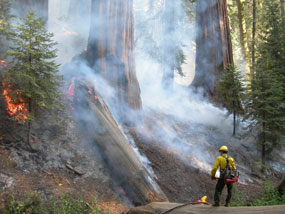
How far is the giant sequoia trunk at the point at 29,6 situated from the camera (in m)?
9.60

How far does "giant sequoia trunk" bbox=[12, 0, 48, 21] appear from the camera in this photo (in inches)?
378

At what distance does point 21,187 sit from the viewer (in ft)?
16.5

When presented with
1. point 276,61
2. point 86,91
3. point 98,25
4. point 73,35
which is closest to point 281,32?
point 276,61

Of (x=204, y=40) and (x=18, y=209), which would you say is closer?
(x=18, y=209)

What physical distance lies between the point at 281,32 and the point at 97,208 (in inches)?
499

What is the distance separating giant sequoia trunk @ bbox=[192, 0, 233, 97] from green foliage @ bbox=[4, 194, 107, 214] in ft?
33.5

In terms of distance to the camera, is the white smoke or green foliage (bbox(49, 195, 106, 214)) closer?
green foliage (bbox(49, 195, 106, 214))

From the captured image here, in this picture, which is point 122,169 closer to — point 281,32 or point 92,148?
point 92,148

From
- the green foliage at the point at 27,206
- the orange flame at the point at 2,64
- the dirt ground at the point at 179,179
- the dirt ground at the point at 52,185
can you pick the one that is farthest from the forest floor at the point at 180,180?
the orange flame at the point at 2,64

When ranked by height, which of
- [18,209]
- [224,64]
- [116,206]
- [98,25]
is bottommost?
[116,206]

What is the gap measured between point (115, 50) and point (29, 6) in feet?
13.7

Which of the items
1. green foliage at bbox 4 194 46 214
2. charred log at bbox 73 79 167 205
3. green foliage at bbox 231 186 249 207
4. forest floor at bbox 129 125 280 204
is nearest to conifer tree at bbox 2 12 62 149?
charred log at bbox 73 79 167 205

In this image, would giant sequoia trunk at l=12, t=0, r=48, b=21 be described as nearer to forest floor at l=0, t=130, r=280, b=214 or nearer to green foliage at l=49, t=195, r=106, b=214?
forest floor at l=0, t=130, r=280, b=214

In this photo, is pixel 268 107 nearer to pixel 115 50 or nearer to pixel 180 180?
pixel 180 180
